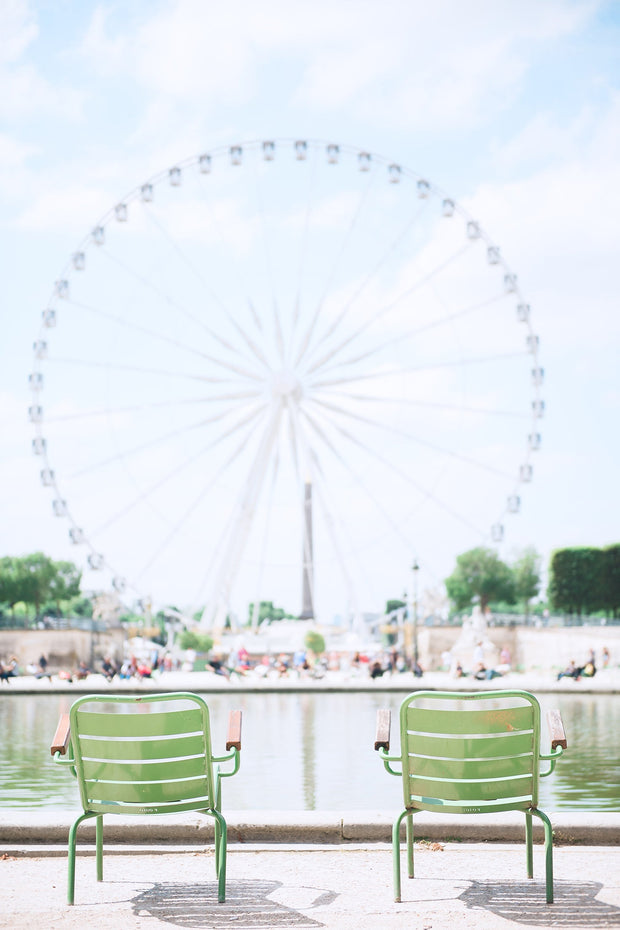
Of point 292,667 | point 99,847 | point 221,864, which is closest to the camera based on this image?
point 221,864

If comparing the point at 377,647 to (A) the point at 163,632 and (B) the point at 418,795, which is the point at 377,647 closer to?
(A) the point at 163,632

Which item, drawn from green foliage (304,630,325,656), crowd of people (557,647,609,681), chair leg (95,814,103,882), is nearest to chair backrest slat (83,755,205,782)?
chair leg (95,814,103,882)

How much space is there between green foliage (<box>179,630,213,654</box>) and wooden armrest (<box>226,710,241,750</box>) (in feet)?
142

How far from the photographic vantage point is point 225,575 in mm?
40719

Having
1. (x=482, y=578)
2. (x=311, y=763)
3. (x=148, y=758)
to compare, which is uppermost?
(x=482, y=578)

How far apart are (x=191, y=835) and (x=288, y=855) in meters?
0.60

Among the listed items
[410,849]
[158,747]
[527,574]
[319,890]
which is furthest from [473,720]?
[527,574]

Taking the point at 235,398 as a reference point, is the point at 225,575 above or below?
below

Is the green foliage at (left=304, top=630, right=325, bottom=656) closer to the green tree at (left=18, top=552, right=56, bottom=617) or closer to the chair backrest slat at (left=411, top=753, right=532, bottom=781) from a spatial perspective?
the green tree at (left=18, top=552, right=56, bottom=617)

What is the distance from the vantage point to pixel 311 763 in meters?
12.0

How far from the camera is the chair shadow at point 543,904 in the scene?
429 centimetres

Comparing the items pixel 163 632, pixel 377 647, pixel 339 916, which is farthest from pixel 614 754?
pixel 163 632

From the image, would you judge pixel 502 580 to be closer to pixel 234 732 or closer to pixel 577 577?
pixel 577 577

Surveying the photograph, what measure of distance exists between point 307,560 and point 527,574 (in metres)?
49.2
